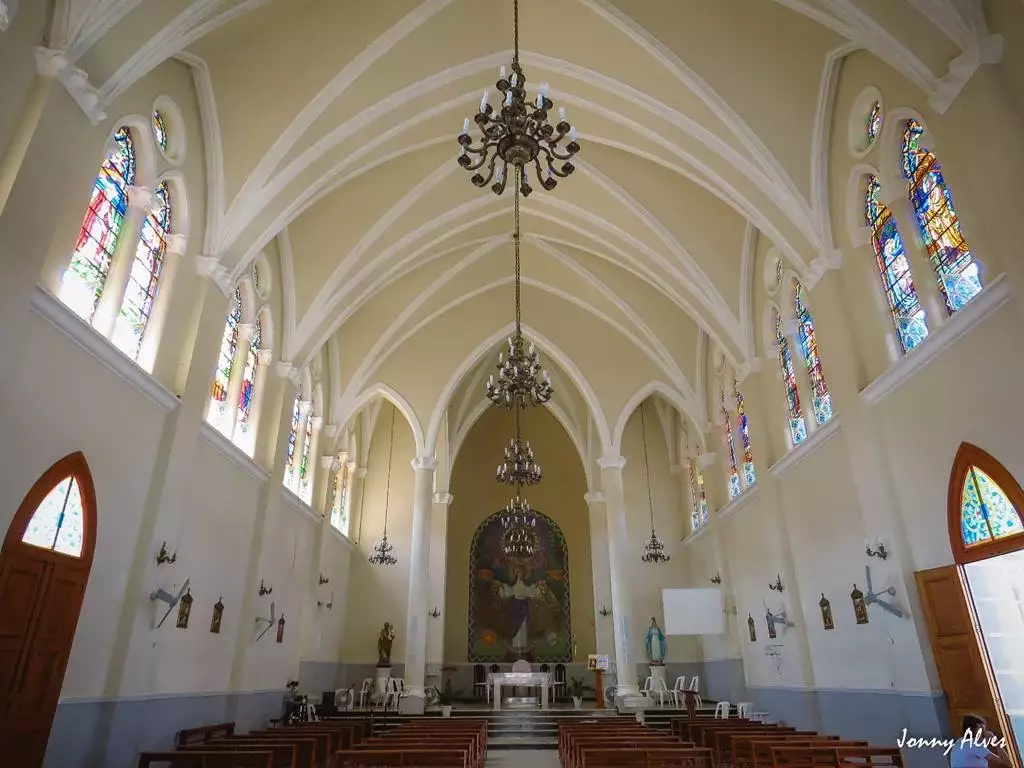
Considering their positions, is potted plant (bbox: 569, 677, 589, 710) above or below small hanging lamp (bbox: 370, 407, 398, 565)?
below

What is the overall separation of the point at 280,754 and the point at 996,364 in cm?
927

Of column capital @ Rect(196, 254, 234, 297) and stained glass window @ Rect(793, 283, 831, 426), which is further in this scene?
stained glass window @ Rect(793, 283, 831, 426)

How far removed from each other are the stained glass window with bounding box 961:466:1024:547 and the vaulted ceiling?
4.53 m

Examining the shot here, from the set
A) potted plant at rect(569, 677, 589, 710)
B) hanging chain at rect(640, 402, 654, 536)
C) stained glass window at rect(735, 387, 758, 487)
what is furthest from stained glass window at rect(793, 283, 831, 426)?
potted plant at rect(569, 677, 589, 710)

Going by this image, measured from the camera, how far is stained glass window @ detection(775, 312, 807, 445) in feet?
41.2

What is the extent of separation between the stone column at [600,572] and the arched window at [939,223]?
14.1 m

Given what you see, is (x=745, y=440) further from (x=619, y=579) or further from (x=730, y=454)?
(x=619, y=579)

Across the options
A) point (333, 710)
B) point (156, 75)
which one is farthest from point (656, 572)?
point (156, 75)

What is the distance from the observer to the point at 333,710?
52.6ft

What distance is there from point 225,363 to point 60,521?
5.09 m

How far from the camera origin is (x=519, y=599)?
23.8m

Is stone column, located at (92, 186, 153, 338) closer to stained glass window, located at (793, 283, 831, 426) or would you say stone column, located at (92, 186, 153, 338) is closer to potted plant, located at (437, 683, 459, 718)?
stained glass window, located at (793, 283, 831, 426)

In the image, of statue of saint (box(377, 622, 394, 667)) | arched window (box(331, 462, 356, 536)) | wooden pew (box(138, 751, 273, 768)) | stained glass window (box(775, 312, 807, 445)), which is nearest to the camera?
wooden pew (box(138, 751, 273, 768))

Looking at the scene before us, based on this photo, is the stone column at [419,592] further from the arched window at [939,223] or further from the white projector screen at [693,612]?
the arched window at [939,223]
